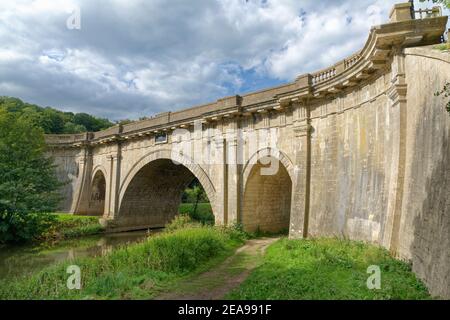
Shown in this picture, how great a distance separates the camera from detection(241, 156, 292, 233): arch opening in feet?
49.2

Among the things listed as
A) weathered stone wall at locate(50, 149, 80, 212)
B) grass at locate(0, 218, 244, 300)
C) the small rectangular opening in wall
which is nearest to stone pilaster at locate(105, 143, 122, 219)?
the small rectangular opening in wall

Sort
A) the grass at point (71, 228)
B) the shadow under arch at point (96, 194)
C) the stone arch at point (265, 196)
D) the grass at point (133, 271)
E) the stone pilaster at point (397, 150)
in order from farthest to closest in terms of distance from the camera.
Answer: the shadow under arch at point (96, 194), the grass at point (71, 228), the stone arch at point (265, 196), the stone pilaster at point (397, 150), the grass at point (133, 271)

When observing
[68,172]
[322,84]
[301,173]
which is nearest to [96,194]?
[68,172]

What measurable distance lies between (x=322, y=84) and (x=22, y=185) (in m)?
14.7

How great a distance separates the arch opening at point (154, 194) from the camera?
2309cm

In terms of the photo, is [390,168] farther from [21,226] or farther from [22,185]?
[21,226]

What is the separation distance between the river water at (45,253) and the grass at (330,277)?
698 centimetres

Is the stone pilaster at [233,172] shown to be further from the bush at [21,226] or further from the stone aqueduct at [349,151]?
the bush at [21,226]

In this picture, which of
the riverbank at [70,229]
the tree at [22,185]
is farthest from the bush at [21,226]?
the riverbank at [70,229]

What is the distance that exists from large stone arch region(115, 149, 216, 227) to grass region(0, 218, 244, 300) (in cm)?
1009

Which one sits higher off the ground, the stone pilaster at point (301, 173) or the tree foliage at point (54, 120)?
the tree foliage at point (54, 120)
